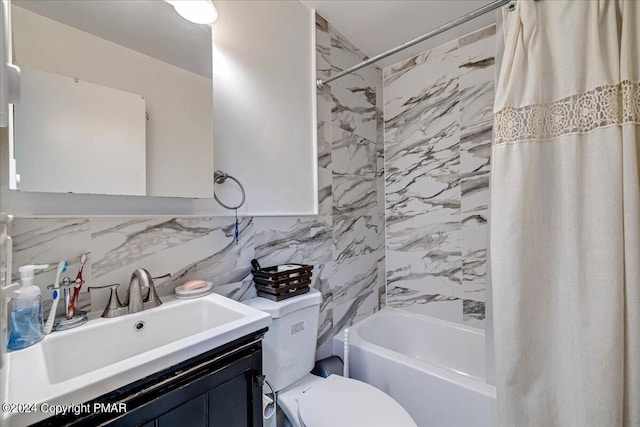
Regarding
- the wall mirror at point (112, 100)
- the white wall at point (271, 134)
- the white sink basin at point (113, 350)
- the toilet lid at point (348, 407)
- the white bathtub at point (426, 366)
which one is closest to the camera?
the white sink basin at point (113, 350)

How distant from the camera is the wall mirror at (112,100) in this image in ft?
2.63

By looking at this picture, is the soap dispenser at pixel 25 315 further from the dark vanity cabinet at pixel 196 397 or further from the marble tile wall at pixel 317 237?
the dark vanity cabinet at pixel 196 397

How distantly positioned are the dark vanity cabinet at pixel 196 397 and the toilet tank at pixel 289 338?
0.28 meters

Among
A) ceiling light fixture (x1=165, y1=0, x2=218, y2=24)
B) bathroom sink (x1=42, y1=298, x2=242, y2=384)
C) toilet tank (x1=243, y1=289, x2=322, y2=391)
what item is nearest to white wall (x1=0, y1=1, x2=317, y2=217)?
ceiling light fixture (x1=165, y1=0, x2=218, y2=24)

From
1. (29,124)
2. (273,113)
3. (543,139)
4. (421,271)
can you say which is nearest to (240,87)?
(273,113)

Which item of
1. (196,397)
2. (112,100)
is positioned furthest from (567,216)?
(112,100)

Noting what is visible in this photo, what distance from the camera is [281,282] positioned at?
128cm

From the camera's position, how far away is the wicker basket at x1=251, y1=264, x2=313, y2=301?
126 centimetres

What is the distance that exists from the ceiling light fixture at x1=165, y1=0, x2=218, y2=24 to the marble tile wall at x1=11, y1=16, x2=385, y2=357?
0.80m

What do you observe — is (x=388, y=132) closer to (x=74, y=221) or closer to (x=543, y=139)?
(x=543, y=139)

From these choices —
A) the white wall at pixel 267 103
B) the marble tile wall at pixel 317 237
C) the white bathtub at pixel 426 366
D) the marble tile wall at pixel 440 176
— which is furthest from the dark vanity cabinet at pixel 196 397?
the marble tile wall at pixel 440 176

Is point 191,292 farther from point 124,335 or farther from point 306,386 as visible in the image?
point 306,386

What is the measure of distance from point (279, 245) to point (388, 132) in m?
1.53

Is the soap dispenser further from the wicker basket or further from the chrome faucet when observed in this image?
the wicker basket
